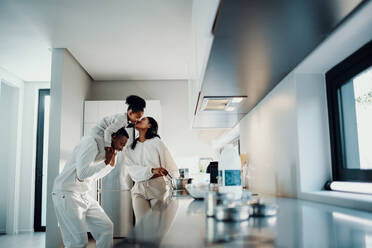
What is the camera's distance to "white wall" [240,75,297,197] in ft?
5.84

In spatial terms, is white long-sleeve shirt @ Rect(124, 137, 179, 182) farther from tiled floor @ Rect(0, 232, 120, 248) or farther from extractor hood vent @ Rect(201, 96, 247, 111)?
tiled floor @ Rect(0, 232, 120, 248)

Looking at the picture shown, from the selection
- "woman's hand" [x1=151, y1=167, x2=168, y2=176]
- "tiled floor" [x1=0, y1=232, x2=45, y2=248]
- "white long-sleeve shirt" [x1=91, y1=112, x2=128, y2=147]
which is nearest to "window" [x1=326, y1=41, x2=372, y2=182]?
"woman's hand" [x1=151, y1=167, x2=168, y2=176]

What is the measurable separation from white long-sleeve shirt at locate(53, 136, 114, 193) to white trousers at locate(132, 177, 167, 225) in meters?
0.36

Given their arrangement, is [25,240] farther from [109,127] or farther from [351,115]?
[351,115]

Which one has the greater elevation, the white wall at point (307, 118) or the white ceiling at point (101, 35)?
the white ceiling at point (101, 35)

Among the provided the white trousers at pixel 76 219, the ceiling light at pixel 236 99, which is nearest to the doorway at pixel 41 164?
the white trousers at pixel 76 219

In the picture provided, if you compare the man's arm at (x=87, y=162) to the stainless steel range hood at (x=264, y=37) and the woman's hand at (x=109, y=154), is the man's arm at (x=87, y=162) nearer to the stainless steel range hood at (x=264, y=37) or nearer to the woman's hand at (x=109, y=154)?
the woman's hand at (x=109, y=154)

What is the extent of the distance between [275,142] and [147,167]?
3.99 feet

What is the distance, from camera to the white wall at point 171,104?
5.66m

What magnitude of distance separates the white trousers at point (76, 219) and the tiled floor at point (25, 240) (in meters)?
1.50

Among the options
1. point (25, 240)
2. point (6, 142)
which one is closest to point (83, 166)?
point (25, 240)

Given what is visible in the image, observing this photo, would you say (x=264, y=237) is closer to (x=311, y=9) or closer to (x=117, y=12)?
(x=311, y=9)

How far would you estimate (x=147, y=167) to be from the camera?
2865 millimetres

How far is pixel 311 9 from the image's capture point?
3.29 ft
